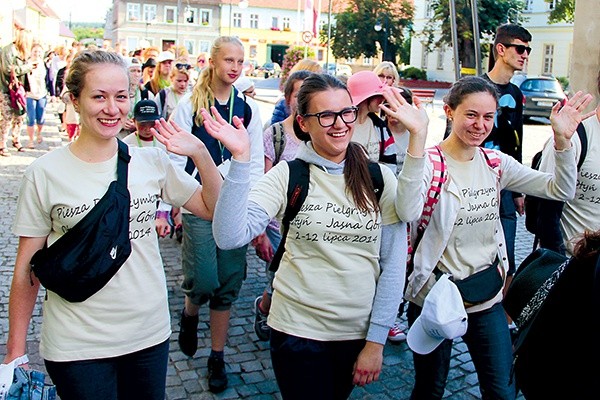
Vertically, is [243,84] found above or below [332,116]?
above

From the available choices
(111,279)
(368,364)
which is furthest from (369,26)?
(111,279)

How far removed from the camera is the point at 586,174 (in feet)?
12.4

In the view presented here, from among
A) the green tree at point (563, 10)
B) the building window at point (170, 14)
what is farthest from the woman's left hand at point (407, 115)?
the building window at point (170, 14)

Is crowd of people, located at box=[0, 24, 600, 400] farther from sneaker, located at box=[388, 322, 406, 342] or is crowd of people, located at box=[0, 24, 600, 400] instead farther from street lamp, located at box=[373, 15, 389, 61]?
street lamp, located at box=[373, 15, 389, 61]

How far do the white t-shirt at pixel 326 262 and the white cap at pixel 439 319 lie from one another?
0.94 ft

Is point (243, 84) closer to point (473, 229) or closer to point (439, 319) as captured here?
point (473, 229)

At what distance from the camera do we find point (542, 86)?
76.6 feet

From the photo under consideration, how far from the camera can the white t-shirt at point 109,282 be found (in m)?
2.44

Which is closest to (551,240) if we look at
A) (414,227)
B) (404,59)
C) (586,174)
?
(586,174)

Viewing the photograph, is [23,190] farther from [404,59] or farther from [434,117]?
[404,59]

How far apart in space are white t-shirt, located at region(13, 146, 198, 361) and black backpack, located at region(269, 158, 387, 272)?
21.1 inches

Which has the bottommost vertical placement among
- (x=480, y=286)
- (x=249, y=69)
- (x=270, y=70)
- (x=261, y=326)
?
(x=261, y=326)

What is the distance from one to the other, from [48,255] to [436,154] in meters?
1.86

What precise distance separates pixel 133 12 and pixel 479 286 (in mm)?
84992
